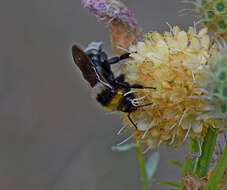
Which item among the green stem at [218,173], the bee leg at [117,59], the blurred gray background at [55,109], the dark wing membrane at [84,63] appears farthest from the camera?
the blurred gray background at [55,109]

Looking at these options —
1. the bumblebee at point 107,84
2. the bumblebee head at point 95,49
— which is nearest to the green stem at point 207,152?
the bumblebee at point 107,84

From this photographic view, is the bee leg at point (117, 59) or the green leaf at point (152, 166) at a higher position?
the bee leg at point (117, 59)

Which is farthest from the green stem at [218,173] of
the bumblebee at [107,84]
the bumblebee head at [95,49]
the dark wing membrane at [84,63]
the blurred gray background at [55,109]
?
the blurred gray background at [55,109]

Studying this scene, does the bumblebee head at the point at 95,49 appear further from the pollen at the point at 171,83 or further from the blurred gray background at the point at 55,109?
the blurred gray background at the point at 55,109

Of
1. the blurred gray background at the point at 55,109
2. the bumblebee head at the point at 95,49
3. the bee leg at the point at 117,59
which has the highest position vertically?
the bumblebee head at the point at 95,49

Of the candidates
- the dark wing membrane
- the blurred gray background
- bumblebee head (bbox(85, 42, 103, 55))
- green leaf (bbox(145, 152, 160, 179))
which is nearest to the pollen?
the dark wing membrane

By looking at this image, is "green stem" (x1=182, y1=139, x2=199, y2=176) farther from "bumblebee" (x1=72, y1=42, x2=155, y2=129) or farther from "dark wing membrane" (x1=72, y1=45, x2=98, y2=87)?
"dark wing membrane" (x1=72, y1=45, x2=98, y2=87)

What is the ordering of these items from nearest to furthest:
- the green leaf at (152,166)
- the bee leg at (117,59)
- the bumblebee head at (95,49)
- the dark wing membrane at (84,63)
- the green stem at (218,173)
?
the green stem at (218,173) → the dark wing membrane at (84,63) → the bee leg at (117,59) → the bumblebee head at (95,49) → the green leaf at (152,166)

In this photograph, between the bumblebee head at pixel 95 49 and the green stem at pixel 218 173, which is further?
the bumblebee head at pixel 95 49
